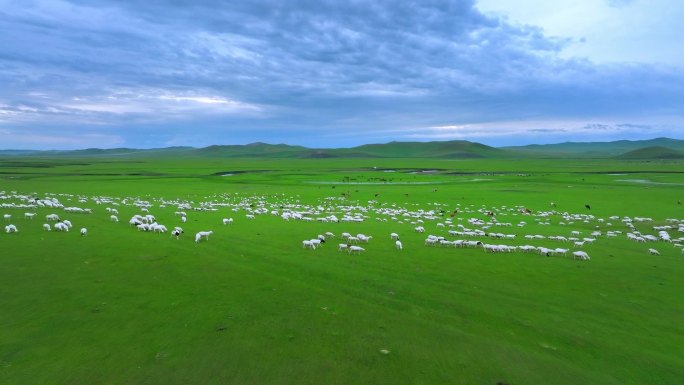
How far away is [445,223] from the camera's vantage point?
28.9 meters

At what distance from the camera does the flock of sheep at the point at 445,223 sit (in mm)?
21234

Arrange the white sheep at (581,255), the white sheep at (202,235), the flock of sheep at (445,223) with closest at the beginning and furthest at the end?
the white sheep at (581,255) → the white sheep at (202,235) → the flock of sheep at (445,223)

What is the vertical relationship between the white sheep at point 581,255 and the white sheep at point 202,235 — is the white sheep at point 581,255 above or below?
below

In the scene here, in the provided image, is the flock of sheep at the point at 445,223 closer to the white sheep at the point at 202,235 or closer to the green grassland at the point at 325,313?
the white sheep at the point at 202,235

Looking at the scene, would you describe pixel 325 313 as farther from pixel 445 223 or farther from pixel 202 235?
pixel 445 223

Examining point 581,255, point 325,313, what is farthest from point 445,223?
point 325,313

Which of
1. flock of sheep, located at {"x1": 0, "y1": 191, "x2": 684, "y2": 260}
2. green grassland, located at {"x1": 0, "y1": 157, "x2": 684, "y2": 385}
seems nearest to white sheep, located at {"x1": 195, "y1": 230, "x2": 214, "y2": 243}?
flock of sheep, located at {"x1": 0, "y1": 191, "x2": 684, "y2": 260}

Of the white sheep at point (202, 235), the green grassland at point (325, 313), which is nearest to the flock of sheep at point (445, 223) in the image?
the white sheep at point (202, 235)

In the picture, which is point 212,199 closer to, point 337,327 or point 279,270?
point 279,270

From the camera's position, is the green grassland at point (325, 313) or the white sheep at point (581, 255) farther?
the white sheep at point (581, 255)

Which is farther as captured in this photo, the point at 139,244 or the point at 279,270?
the point at 139,244

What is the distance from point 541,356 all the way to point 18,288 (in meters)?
14.6

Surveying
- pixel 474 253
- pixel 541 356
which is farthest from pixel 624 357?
pixel 474 253

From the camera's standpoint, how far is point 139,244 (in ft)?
64.0
